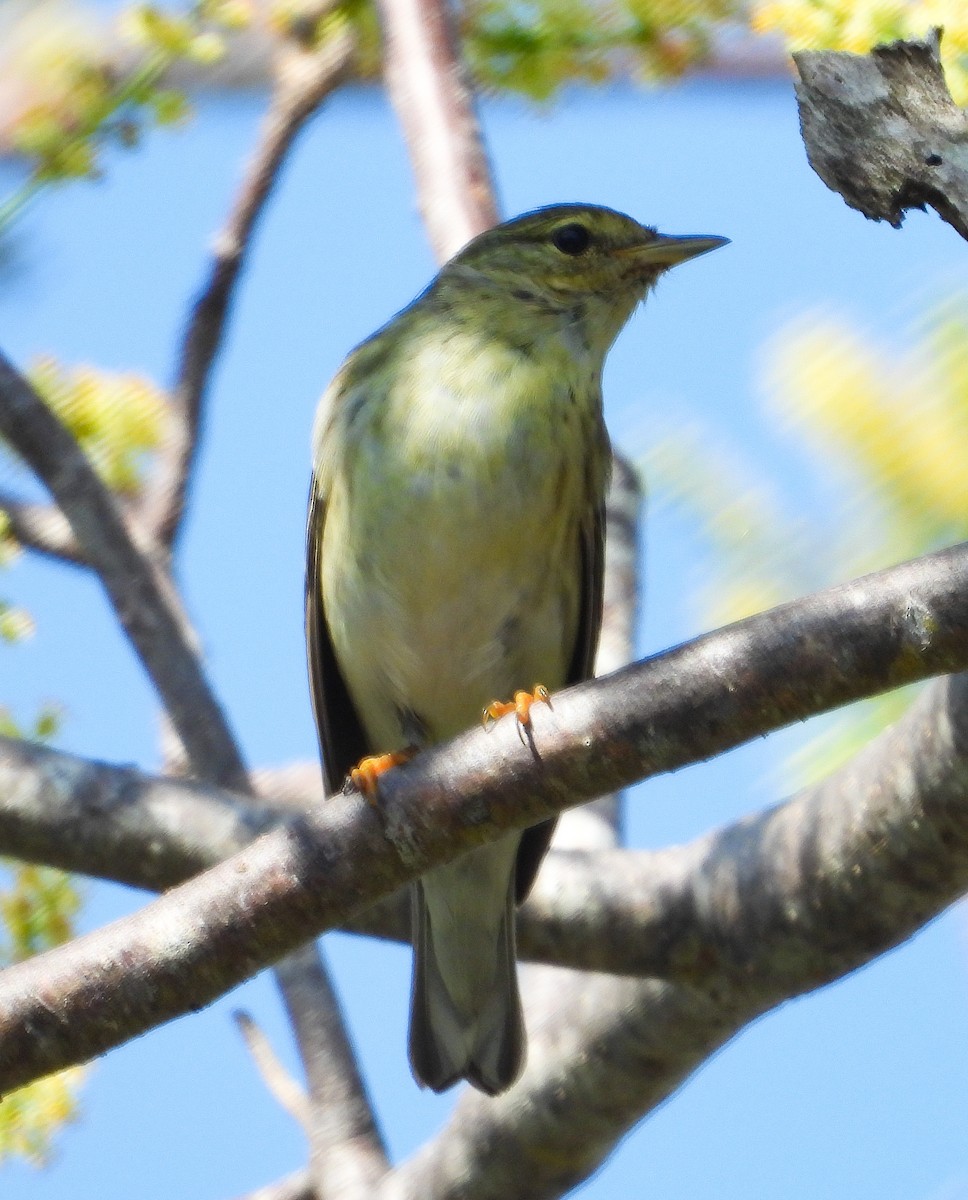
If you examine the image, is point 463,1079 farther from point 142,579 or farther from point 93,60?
point 93,60

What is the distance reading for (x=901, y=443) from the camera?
3371 mm

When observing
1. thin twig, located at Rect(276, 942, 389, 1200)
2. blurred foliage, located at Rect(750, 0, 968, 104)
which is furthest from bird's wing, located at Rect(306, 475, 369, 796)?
blurred foliage, located at Rect(750, 0, 968, 104)

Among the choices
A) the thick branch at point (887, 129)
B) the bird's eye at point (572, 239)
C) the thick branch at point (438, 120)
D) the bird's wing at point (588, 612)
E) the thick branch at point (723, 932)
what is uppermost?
the thick branch at point (438, 120)

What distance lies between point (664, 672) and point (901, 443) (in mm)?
1027

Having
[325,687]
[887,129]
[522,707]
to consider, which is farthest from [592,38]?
[522,707]

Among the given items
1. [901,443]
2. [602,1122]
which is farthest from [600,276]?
[602,1122]

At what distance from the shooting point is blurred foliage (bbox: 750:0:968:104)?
3.15 m

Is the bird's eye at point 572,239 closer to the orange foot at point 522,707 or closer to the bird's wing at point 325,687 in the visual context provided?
the bird's wing at point 325,687

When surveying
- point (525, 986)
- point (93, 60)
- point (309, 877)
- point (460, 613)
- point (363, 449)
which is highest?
point (93, 60)

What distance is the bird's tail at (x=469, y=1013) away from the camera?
3861 millimetres

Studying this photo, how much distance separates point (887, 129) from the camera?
2623 millimetres

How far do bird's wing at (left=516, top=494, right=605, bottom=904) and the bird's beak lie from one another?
0.73 meters

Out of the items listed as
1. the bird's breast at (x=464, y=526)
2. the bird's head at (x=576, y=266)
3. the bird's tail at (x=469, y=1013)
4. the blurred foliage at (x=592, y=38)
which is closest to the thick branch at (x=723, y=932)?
the bird's tail at (x=469, y=1013)

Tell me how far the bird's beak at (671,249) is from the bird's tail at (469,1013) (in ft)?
5.46
